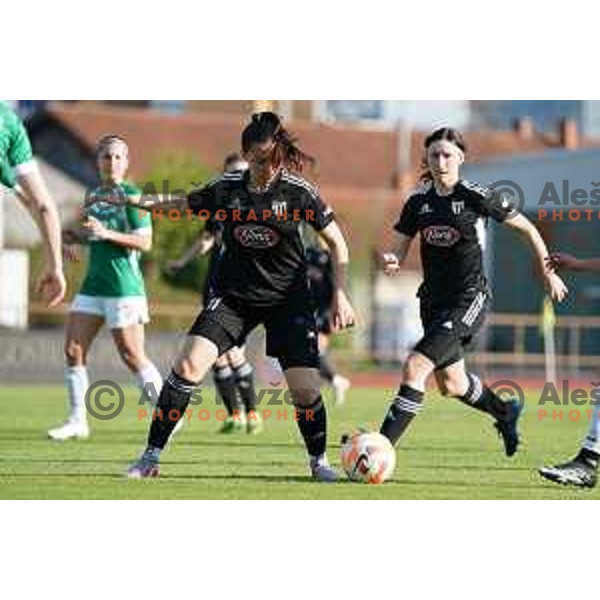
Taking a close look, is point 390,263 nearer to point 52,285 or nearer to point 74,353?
point 52,285

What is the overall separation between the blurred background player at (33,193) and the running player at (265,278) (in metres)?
1.59

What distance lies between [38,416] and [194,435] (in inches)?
113

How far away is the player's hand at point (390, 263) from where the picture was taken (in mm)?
10953

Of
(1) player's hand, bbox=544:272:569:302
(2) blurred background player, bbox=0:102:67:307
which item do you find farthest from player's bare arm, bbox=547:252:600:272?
(2) blurred background player, bbox=0:102:67:307

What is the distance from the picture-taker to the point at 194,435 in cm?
1539

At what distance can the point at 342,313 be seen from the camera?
34.1 feet

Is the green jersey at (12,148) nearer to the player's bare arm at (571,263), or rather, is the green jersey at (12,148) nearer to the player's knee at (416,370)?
the player's knee at (416,370)

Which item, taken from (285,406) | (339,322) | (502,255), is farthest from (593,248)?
(339,322)

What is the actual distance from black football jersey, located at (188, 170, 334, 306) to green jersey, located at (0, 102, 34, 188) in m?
1.56

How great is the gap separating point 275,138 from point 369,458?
2.11 metres

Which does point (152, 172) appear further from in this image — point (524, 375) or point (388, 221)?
point (524, 375)

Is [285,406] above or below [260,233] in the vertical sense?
below

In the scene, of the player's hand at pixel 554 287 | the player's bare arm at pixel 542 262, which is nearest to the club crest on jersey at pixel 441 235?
the player's bare arm at pixel 542 262

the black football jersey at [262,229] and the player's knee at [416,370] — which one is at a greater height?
the black football jersey at [262,229]
